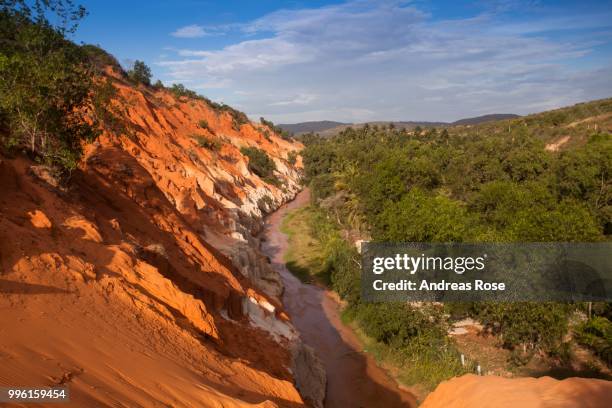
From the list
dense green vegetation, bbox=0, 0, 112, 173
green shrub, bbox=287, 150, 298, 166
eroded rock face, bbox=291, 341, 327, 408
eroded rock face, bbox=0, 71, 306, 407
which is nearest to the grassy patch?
eroded rock face, bbox=0, 71, 306, 407

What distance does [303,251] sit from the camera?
37781 millimetres

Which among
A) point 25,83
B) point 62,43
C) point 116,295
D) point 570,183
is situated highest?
point 62,43

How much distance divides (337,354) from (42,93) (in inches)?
636

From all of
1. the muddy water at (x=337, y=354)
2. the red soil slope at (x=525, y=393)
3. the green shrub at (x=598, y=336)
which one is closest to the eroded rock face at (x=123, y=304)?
the muddy water at (x=337, y=354)

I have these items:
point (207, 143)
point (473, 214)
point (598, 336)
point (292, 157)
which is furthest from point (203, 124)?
point (598, 336)

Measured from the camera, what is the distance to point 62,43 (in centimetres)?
1628

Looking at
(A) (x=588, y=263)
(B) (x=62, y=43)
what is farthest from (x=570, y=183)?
(B) (x=62, y=43)

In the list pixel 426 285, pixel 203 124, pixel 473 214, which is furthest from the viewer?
pixel 203 124

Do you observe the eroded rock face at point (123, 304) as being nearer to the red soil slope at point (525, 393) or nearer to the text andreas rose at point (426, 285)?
the red soil slope at point (525, 393)

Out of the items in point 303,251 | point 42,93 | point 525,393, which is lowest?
point 303,251

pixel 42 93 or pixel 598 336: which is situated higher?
pixel 42 93

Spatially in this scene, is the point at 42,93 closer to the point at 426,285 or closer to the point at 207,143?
the point at 426,285

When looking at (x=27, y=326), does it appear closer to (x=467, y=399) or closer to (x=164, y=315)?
(x=164, y=315)

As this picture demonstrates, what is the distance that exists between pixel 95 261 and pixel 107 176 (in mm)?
9939
